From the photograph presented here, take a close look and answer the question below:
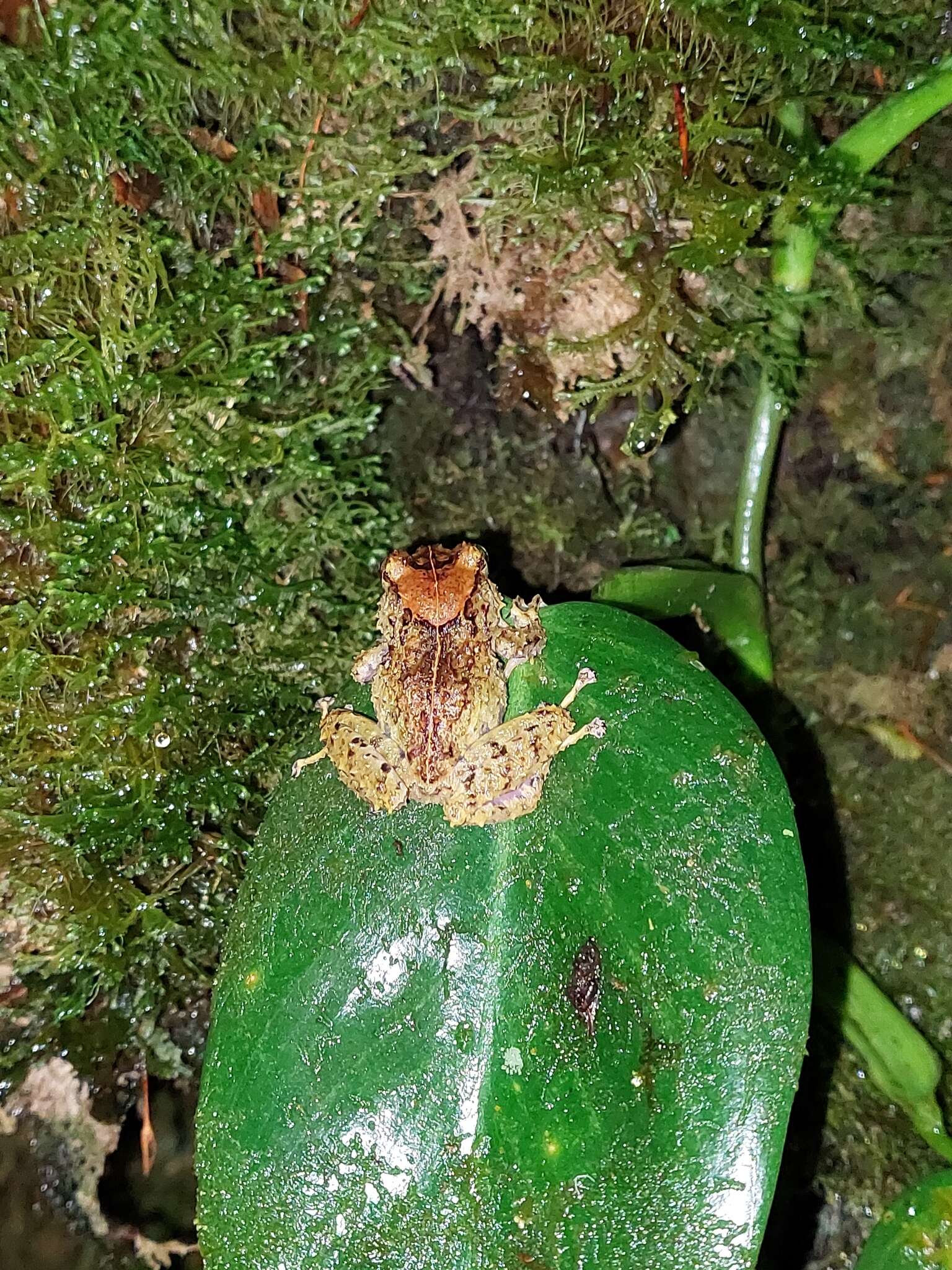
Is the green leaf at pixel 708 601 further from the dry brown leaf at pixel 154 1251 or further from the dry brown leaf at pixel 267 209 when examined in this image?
the dry brown leaf at pixel 154 1251

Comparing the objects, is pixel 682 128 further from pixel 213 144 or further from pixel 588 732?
pixel 588 732

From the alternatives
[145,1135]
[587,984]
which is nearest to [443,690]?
[587,984]

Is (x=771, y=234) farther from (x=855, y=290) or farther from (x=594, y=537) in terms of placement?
(x=594, y=537)

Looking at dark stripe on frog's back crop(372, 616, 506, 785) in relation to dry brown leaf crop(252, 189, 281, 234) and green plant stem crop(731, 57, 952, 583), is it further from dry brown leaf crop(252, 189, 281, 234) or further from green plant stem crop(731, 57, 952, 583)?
dry brown leaf crop(252, 189, 281, 234)

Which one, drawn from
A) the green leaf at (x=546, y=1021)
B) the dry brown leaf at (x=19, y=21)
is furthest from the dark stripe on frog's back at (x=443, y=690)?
the dry brown leaf at (x=19, y=21)

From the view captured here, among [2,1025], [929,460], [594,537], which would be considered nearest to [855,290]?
[929,460]
